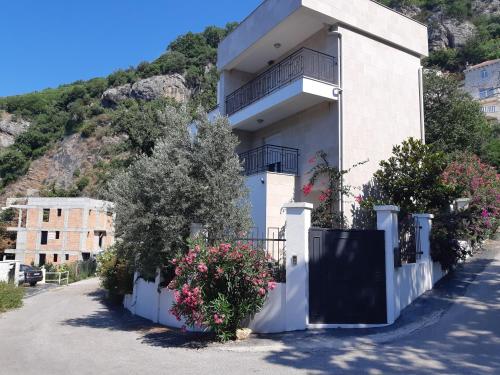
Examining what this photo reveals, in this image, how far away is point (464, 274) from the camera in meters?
11.8

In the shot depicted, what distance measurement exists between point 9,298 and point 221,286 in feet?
40.7

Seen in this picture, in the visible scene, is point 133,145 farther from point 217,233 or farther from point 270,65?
point 217,233

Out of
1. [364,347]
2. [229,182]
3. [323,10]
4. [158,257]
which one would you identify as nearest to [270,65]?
[323,10]

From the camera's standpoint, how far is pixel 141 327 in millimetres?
11047

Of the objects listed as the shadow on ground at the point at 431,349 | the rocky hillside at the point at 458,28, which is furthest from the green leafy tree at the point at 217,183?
the rocky hillside at the point at 458,28

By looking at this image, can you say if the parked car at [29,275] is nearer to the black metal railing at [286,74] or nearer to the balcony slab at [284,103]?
the black metal railing at [286,74]

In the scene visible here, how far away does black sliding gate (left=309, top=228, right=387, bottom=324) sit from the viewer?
882 cm

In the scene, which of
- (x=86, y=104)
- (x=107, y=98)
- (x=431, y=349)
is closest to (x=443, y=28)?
(x=107, y=98)

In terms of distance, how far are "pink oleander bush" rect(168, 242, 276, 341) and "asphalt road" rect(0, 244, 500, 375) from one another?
0.55m

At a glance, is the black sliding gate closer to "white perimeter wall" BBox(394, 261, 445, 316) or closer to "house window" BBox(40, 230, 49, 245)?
"white perimeter wall" BBox(394, 261, 445, 316)

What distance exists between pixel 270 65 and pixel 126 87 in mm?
75028

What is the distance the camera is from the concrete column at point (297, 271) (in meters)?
8.71

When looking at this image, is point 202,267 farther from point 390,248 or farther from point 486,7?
point 486,7

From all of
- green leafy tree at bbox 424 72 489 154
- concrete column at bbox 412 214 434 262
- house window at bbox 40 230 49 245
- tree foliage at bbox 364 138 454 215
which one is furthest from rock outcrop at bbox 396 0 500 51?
concrete column at bbox 412 214 434 262
